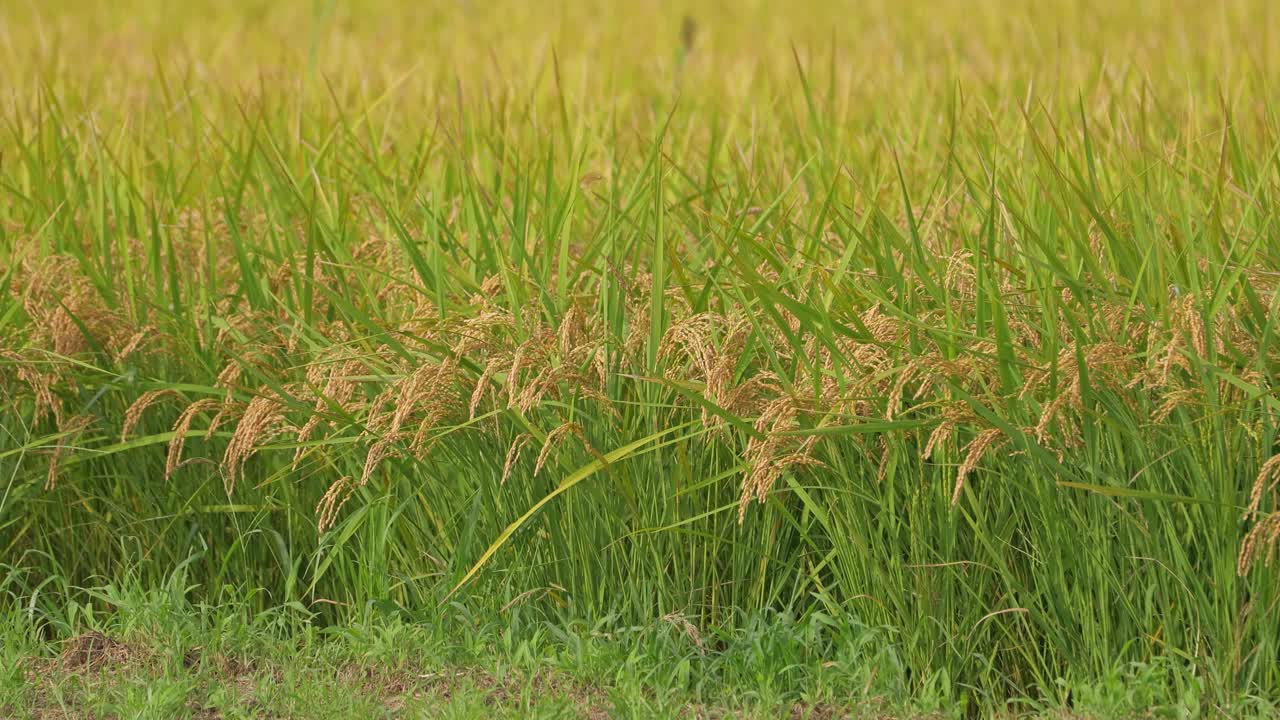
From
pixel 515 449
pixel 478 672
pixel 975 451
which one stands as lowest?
pixel 478 672

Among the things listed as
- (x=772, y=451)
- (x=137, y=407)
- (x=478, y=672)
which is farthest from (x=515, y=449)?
(x=137, y=407)

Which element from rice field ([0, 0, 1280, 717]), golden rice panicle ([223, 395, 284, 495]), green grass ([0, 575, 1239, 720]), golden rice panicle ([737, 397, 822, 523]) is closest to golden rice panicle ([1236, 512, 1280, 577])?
rice field ([0, 0, 1280, 717])

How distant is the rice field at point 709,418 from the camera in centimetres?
239

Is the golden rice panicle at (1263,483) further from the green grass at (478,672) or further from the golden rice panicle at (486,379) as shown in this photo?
the golden rice panicle at (486,379)

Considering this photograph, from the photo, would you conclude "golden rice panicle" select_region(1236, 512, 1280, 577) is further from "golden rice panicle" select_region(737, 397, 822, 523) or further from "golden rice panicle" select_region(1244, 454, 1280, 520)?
"golden rice panicle" select_region(737, 397, 822, 523)

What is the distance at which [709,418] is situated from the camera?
2541mm

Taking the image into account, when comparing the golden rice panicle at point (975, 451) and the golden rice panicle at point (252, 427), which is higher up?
the golden rice panicle at point (975, 451)

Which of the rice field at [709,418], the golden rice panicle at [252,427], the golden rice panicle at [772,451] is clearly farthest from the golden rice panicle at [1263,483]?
the golden rice panicle at [252,427]

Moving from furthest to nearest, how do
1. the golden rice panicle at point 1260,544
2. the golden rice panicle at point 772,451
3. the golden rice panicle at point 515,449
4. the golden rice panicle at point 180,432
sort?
the golden rice panicle at point 180,432
the golden rice panicle at point 515,449
the golden rice panicle at point 772,451
the golden rice panicle at point 1260,544

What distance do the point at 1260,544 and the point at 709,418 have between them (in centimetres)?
88

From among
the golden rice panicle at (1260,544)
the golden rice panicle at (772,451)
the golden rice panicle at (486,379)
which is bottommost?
the golden rice panicle at (1260,544)

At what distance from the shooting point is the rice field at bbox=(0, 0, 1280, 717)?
2389 millimetres

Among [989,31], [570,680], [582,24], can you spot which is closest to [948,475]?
[570,680]

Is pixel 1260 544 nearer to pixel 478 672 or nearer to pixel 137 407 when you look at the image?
pixel 478 672
